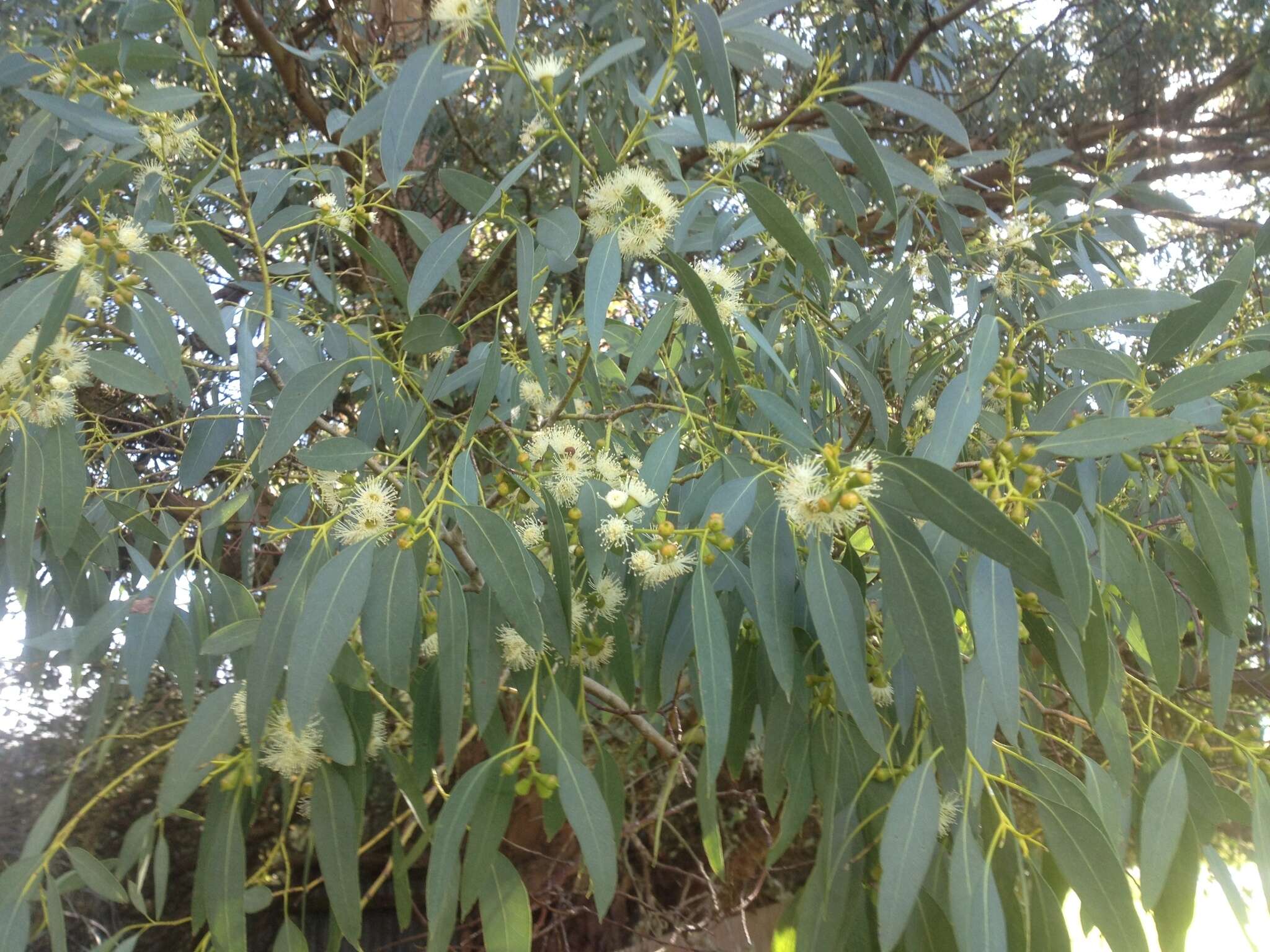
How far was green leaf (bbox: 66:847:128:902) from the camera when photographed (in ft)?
3.56

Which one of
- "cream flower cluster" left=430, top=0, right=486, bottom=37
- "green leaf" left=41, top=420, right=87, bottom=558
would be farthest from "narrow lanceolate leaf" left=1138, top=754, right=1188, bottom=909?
"green leaf" left=41, top=420, right=87, bottom=558

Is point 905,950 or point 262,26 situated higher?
point 262,26

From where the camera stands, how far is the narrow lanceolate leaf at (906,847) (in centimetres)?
Answer: 76

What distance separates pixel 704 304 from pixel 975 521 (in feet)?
1.25

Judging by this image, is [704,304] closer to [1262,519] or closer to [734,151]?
[734,151]

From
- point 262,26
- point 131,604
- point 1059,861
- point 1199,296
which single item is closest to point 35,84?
point 262,26

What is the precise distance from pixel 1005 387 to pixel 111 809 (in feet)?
7.93

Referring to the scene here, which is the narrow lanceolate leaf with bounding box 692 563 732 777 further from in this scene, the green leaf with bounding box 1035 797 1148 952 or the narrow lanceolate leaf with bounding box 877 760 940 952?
the green leaf with bounding box 1035 797 1148 952

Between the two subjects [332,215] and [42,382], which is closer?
[42,382]

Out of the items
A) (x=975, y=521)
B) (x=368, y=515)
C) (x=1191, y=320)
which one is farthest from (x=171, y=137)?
(x=1191, y=320)

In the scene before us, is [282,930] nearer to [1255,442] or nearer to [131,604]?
[131,604]

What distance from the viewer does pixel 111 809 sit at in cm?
236

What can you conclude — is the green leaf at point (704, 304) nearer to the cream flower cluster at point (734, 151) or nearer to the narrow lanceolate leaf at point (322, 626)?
the cream flower cluster at point (734, 151)

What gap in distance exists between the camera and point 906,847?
0.79 metres
